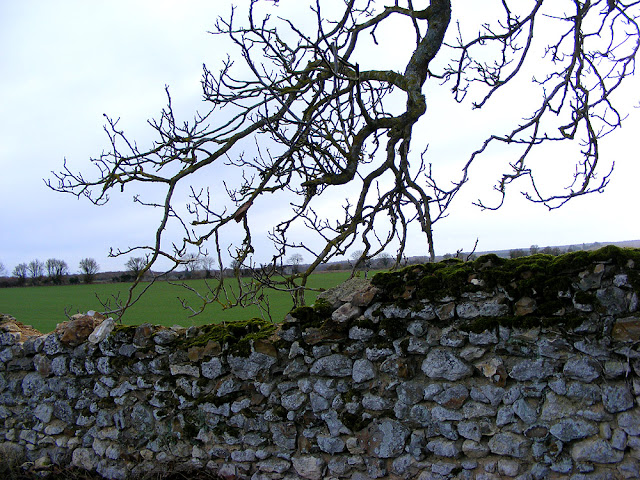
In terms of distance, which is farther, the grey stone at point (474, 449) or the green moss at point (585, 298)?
the grey stone at point (474, 449)

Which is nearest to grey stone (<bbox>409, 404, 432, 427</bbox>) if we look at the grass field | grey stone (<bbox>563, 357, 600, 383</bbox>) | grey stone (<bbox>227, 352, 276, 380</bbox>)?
grey stone (<bbox>563, 357, 600, 383</bbox>)

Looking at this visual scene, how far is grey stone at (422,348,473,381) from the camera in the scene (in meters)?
3.33

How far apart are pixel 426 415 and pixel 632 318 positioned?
4.70ft

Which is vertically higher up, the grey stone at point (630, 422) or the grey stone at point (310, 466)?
the grey stone at point (630, 422)

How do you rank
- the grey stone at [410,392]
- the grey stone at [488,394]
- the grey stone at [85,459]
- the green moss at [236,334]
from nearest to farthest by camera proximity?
1. the grey stone at [488,394]
2. the grey stone at [410,392]
3. the green moss at [236,334]
4. the grey stone at [85,459]

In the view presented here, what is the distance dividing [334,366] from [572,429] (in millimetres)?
1634

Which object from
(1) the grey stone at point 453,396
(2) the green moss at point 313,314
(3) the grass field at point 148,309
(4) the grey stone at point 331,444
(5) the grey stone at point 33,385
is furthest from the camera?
(3) the grass field at point 148,309

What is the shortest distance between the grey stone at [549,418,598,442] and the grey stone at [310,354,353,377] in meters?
1.43

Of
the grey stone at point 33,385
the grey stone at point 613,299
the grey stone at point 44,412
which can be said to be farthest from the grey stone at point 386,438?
the grey stone at point 33,385

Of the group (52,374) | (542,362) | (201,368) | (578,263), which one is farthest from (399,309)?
(52,374)

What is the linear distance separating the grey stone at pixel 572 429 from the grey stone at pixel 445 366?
1.96 ft

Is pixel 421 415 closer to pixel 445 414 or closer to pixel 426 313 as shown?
pixel 445 414

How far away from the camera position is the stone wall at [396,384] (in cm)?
299

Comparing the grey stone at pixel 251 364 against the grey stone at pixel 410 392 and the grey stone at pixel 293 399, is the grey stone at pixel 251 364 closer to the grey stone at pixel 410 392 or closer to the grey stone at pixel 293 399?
the grey stone at pixel 293 399
